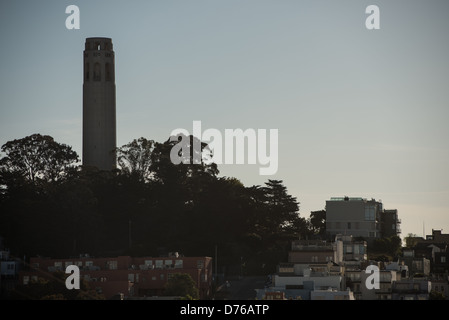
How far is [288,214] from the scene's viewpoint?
11581cm

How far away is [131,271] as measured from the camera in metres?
104

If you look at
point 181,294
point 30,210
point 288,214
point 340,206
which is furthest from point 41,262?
point 340,206

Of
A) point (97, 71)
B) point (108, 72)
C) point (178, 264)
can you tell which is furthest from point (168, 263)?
point (97, 71)

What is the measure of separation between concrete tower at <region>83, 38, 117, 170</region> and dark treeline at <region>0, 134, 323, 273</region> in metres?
13.5

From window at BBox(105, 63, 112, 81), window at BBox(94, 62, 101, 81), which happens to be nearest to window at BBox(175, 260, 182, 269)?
window at BBox(105, 63, 112, 81)

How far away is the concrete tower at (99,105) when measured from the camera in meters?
132

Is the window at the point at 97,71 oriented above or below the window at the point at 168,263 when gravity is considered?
above

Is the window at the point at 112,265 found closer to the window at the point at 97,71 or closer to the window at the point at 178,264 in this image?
the window at the point at 178,264

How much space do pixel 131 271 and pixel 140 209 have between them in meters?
8.91

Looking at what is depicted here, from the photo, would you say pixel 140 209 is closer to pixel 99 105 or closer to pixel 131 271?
pixel 131 271

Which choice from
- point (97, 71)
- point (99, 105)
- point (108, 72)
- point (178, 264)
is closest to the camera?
point (178, 264)

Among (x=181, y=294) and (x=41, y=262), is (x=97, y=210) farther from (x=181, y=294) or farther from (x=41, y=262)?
(x=181, y=294)

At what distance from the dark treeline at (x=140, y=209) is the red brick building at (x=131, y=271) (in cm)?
291

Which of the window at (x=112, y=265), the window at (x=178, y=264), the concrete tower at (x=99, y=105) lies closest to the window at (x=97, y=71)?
the concrete tower at (x=99, y=105)
